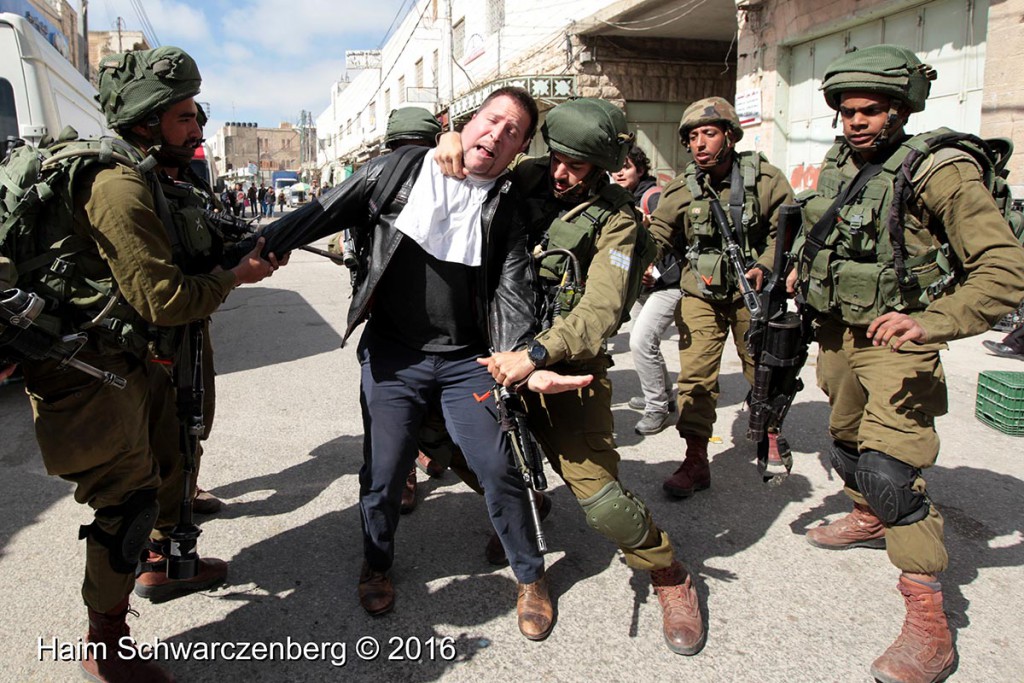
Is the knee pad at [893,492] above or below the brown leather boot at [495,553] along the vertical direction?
above

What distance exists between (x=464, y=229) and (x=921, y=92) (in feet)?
6.05

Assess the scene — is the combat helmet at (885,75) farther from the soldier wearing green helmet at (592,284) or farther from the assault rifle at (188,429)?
the assault rifle at (188,429)

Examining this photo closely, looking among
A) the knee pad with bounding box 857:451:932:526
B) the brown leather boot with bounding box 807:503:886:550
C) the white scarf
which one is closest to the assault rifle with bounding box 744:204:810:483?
the brown leather boot with bounding box 807:503:886:550

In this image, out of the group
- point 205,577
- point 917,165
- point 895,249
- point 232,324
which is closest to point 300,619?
point 205,577

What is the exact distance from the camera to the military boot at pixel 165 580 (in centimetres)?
279

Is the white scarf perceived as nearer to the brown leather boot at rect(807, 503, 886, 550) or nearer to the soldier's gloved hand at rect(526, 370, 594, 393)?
the soldier's gloved hand at rect(526, 370, 594, 393)

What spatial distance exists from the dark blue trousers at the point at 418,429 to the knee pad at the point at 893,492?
1.26m

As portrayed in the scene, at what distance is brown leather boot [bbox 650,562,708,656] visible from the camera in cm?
250

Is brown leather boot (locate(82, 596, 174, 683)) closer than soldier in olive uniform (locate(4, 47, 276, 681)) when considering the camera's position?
No

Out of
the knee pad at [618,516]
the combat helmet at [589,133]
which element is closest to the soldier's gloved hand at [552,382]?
the knee pad at [618,516]

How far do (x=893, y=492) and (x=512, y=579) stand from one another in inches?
60.1

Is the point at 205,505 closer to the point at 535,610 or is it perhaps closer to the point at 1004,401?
the point at 535,610

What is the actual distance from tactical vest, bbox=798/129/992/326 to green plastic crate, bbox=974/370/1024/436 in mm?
2613

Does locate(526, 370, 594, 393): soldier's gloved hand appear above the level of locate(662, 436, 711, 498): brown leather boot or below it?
above
